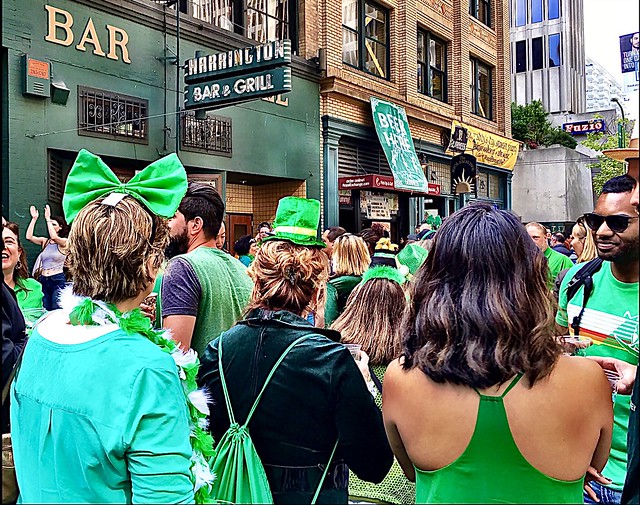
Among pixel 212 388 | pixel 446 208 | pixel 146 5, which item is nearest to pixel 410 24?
pixel 446 208

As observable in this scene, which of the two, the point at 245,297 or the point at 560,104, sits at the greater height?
the point at 560,104

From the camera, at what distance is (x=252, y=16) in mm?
11828

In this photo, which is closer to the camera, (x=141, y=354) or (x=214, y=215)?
(x=141, y=354)

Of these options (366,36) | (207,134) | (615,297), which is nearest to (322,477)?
(615,297)

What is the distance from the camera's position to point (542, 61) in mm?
36406

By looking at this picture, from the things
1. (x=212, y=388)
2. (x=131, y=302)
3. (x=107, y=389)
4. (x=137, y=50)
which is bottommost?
(x=212, y=388)

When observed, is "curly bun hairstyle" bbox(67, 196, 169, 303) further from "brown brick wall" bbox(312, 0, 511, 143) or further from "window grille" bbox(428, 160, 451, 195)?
"window grille" bbox(428, 160, 451, 195)

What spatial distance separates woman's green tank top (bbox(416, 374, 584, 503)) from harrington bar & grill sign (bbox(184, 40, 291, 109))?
778cm

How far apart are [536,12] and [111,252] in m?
32.5

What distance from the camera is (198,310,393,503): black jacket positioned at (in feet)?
7.36

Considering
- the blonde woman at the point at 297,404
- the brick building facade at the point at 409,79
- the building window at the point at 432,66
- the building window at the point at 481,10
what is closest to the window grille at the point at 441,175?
the brick building facade at the point at 409,79

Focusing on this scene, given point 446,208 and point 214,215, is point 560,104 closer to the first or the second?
point 446,208

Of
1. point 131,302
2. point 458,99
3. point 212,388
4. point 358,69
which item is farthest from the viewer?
point 458,99

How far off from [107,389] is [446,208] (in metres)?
17.3
